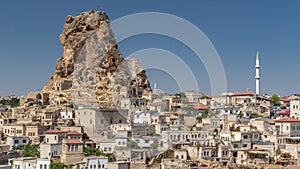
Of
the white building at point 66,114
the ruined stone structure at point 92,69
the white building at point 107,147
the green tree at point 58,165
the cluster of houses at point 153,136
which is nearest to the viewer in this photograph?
the green tree at point 58,165

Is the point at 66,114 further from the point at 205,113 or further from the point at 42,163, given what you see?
the point at 42,163

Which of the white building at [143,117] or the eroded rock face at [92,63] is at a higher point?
the eroded rock face at [92,63]

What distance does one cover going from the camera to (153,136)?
38250mm

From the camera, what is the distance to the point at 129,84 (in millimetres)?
57688

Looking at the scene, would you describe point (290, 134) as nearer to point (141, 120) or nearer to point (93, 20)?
point (141, 120)

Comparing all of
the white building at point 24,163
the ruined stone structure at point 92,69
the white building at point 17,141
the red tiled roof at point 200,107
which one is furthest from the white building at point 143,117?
the white building at point 24,163

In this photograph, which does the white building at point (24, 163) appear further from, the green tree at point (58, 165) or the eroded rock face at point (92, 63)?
the eroded rock face at point (92, 63)

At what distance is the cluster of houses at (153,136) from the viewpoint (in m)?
32.9

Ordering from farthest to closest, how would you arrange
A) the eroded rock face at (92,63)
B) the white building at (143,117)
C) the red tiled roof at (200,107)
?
the eroded rock face at (92,63)
the red tiled roof at (200,107)
the white building at (143,117)

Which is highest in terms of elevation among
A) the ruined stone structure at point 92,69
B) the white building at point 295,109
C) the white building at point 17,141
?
the ruined stone structure at point 92,69

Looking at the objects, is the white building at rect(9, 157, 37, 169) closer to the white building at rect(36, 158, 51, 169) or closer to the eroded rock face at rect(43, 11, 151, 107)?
the white building at rect(36, 158, 51, 169)

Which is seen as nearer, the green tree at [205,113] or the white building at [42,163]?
the white building at [42,163]

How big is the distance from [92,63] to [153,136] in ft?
75.5

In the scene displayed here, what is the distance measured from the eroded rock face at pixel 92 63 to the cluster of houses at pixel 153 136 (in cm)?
794
